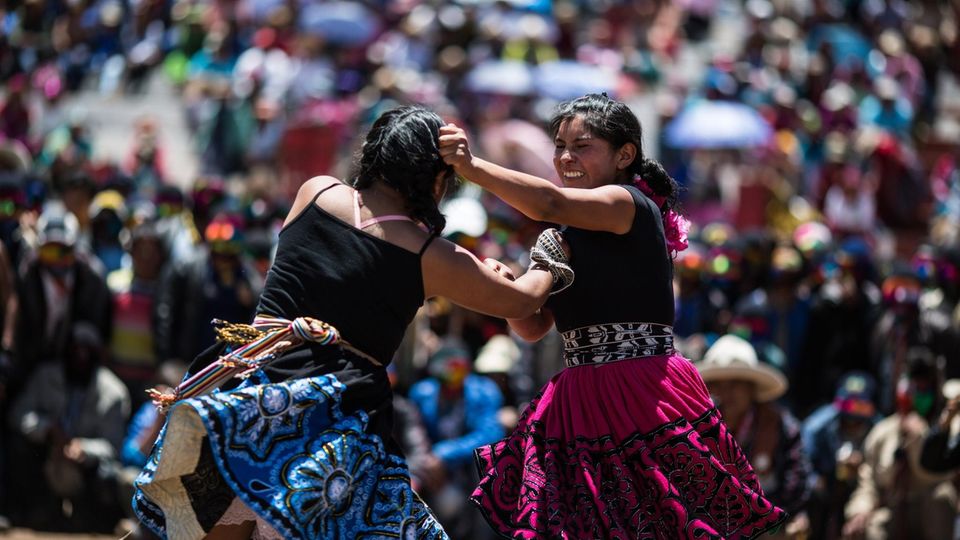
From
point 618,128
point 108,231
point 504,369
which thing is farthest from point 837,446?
point 108,231

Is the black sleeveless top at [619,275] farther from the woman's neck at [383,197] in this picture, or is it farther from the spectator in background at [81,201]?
the spectator in background at [81,201]

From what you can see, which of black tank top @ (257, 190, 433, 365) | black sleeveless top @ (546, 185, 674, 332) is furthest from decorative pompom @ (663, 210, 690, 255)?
black tank top @ (257, 190, 433, 365)

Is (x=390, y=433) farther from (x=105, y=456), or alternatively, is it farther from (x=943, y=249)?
(x=943, y=249)

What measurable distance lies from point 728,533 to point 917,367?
4.22m

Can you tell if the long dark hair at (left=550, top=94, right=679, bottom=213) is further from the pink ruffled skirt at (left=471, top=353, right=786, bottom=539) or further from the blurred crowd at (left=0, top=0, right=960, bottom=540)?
the blurred crowd at (left=0, top=0, right=960, bottom=540)

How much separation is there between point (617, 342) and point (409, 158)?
901 mm

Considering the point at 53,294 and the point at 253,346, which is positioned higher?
the point at 253,346

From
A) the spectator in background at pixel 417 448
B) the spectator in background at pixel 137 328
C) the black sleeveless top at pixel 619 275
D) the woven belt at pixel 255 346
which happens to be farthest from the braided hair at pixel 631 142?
the spectator in background at pixel 137 328

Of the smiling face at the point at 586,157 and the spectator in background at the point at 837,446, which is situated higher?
the smiling face at the point at 586,157

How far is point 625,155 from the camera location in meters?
5.39

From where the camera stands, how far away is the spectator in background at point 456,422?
31.4 ft

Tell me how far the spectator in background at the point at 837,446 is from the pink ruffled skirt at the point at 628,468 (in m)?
4.09

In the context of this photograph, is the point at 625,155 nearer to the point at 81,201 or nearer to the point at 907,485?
the point at 907,485

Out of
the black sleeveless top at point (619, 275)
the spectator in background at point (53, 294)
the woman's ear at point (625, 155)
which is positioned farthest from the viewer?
the spectator in background at point (53, 294)
